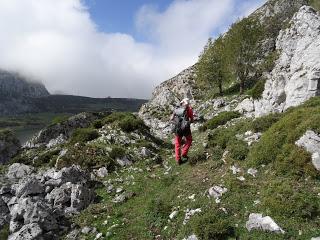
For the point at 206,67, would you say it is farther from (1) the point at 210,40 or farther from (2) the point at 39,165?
(2) the point at 39,165

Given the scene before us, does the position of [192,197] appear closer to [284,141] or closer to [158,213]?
[158,213]

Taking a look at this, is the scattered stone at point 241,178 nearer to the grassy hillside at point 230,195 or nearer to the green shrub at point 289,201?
the grassy hillside at point 230,195

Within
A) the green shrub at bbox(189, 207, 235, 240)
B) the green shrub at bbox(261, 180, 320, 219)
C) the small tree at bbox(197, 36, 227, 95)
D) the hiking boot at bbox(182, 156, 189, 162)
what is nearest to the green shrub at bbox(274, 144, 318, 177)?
the green shrub at bbox(261, 180, 320, 219)

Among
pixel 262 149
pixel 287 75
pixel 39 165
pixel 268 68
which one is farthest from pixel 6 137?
pixel 262 149

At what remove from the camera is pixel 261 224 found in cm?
1182

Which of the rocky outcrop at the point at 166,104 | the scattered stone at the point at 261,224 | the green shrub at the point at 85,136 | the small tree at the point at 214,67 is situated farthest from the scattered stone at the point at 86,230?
the small tree at the point at 214,67

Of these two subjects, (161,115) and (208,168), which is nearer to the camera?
(208,168)

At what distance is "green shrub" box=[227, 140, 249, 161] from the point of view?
1783 cm

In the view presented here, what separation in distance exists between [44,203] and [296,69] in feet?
59.9

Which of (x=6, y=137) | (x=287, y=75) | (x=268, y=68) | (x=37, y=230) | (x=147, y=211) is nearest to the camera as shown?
(x=37, y=230)

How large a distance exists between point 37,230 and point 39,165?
58.3ft

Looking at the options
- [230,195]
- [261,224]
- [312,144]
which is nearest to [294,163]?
[312,144]

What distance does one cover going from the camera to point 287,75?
26.5 metres

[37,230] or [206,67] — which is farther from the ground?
[206,67]
